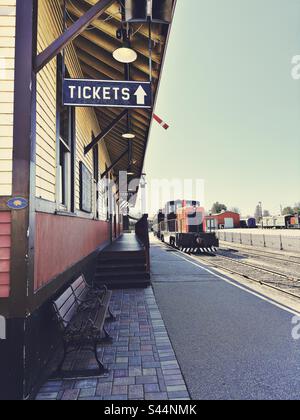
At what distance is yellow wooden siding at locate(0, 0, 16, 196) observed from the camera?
262cm

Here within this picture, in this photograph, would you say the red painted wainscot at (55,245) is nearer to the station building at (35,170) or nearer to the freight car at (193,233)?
the station building at (35,170)

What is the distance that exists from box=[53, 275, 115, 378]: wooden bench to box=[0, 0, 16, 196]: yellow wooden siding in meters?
1.57

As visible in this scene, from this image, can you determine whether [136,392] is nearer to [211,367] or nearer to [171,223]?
[211,367]

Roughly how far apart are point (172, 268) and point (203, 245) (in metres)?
6.23

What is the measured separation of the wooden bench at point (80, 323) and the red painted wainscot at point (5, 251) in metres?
0.63

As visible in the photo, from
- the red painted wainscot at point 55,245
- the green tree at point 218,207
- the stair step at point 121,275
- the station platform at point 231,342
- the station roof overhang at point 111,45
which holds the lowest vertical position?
the station platform at point 231,342

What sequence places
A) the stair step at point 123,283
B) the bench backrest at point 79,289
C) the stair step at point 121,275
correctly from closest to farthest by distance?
1. the bench backrest at point 79,289
2. the stair step at point 123,283
3. the stair step at point 121,275

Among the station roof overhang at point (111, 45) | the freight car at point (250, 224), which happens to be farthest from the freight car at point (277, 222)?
the station roof overhang at point (111, 45)

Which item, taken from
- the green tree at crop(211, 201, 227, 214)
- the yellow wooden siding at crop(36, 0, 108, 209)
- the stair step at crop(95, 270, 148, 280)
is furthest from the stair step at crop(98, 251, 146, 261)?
the green tree at crop(211, 201, 227, 214)

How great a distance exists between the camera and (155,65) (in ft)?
15.8

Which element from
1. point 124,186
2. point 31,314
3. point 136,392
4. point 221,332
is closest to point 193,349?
point 221,332

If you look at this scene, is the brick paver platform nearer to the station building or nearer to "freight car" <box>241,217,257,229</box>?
the station building

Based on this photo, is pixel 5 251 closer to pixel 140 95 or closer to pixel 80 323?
pixel 80 323

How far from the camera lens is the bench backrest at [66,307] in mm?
2968
